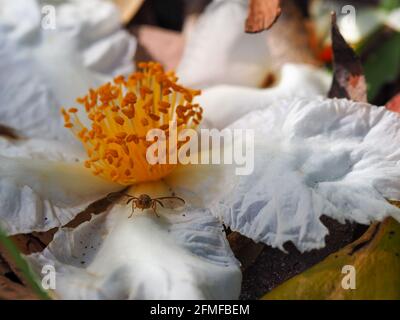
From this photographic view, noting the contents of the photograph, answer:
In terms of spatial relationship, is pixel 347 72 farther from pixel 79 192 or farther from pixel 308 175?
pixel 79 192

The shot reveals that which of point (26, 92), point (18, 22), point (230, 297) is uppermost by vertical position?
point (18, 22)

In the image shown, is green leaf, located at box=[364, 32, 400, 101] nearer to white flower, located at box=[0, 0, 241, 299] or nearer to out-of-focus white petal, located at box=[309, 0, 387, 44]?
out-of-focus white petal, located at box=[309, 0, 387, 44]

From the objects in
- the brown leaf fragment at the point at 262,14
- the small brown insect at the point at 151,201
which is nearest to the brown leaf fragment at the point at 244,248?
the small brown insect at the point at 151,201

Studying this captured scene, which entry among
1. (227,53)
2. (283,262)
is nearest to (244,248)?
(283,262)

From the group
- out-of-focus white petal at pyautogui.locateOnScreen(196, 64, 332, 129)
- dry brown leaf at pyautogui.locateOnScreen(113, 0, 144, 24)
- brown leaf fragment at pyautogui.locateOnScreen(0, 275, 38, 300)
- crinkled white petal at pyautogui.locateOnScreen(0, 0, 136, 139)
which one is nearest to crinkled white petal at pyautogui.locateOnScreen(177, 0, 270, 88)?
out-of-focus white petal at pyautogui.locateOnScreen(196, 64, 332, 129)

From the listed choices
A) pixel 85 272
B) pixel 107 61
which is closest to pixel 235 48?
pixel 107 61
